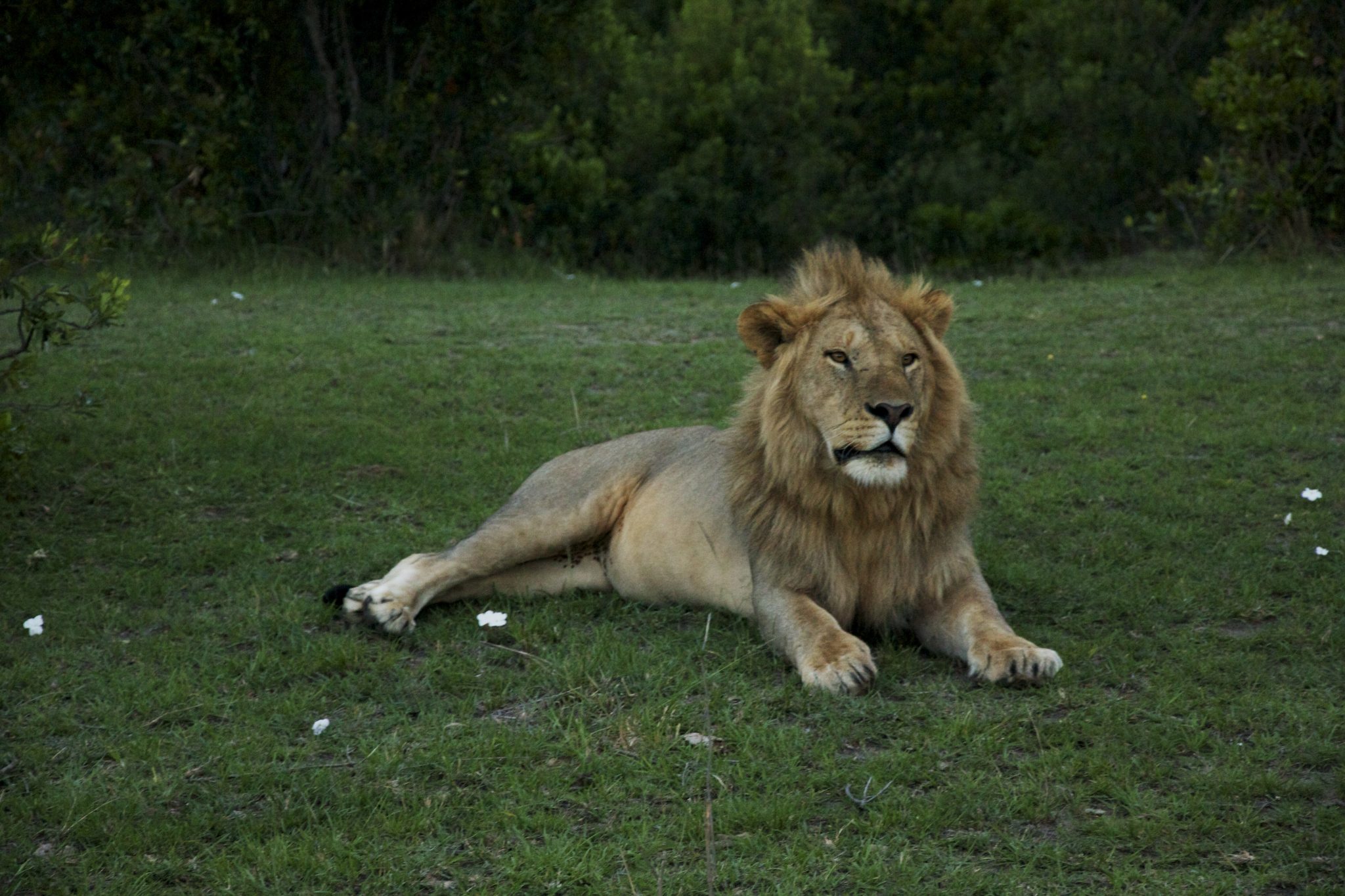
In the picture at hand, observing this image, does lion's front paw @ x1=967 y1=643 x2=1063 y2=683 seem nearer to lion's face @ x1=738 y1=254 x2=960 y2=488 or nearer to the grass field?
the grass field

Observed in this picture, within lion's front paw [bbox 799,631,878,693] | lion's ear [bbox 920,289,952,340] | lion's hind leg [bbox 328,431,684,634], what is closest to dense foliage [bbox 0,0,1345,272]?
lion's hind leg [bbox 328,431,684,634]

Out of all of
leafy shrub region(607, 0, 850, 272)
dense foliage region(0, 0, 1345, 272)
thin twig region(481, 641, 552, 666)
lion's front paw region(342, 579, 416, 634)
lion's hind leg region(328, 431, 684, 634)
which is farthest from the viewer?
leafy shrub region(607, 0, 850, 272)

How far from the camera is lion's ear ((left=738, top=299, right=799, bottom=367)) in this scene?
4224 mm

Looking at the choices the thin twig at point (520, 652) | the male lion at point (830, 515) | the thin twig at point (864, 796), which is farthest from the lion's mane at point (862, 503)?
the thin twig at point (864, 796)

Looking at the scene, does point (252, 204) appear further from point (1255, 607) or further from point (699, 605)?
point (1255, 607)

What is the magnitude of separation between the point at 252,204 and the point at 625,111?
4.58 meters

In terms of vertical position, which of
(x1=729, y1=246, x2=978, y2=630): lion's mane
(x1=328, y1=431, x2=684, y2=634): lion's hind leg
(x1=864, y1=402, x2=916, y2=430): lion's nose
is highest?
(x1=864, y1=402, x2=916, y2=430): lion's nose

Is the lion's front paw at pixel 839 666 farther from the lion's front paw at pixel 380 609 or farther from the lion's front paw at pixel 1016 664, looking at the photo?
the lion's front paw at pixel 380 609

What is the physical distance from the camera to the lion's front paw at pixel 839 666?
12.4 ft

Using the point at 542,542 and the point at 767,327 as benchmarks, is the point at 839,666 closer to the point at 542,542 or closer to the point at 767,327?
the point at 767,327

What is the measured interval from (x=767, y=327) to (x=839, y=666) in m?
1.04

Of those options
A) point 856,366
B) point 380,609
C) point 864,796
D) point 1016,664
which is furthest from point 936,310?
point 380,609

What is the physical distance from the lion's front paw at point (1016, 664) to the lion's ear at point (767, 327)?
3.47 feet

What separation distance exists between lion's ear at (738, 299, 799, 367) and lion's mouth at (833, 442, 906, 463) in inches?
17.5
